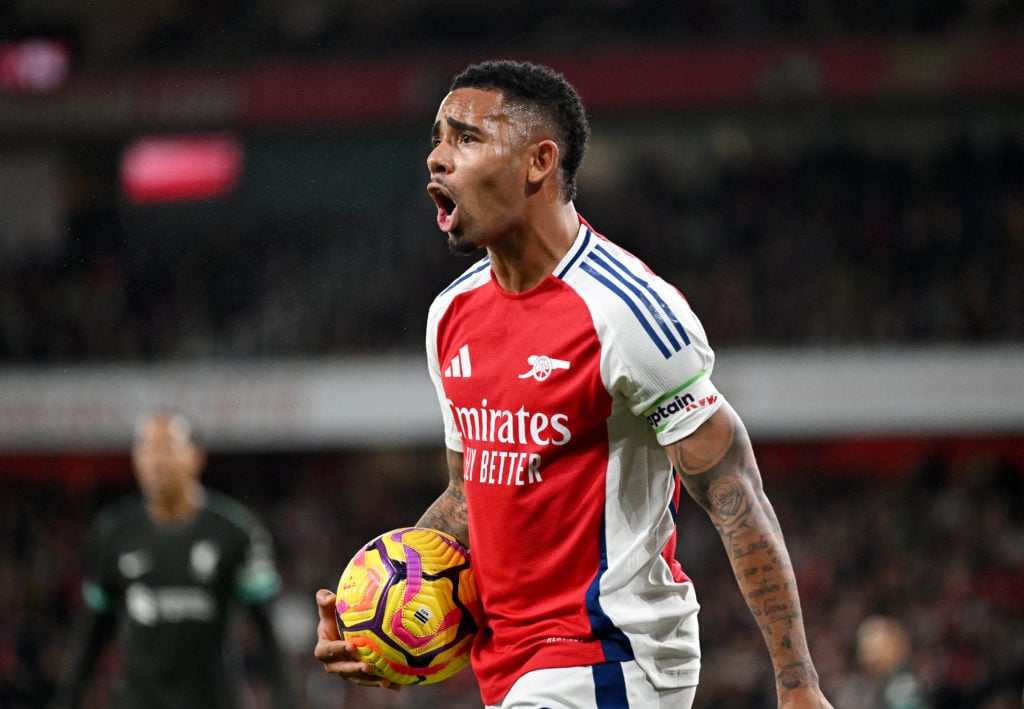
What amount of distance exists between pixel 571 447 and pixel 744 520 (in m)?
0.40

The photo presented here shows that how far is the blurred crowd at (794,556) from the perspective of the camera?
14.6 metres

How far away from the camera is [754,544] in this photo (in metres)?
2.88

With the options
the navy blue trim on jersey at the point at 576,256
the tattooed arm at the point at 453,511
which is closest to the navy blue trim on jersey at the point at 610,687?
the tattooed arm at the point at 453,511

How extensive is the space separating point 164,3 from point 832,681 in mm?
15116

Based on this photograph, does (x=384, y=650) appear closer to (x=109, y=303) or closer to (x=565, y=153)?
(x=565, y=153)

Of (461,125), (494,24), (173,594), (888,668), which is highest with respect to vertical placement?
(494,24)

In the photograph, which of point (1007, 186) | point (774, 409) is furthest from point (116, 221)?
point (1007, 186)

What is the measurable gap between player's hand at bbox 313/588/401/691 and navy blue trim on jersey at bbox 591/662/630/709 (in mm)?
571

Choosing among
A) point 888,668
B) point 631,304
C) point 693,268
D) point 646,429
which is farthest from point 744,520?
point 693,268

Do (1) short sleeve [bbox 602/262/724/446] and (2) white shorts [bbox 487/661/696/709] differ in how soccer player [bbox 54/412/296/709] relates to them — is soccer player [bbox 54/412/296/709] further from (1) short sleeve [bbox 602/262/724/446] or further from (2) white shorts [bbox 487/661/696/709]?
(1) short sleeve [bbox 602/262/724/446]

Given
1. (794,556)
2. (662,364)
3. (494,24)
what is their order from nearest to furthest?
(662,364)
(794,556)
(494,24)

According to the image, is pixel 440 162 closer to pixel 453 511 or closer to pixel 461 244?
pixel 461 244

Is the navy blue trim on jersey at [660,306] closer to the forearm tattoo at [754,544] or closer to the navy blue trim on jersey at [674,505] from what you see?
the forearm tattoo at [754,544]

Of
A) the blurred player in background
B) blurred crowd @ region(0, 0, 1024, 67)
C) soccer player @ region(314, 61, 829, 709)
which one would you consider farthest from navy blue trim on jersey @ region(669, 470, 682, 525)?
blurred crowd @ region(0, 0, 1024, 67)
